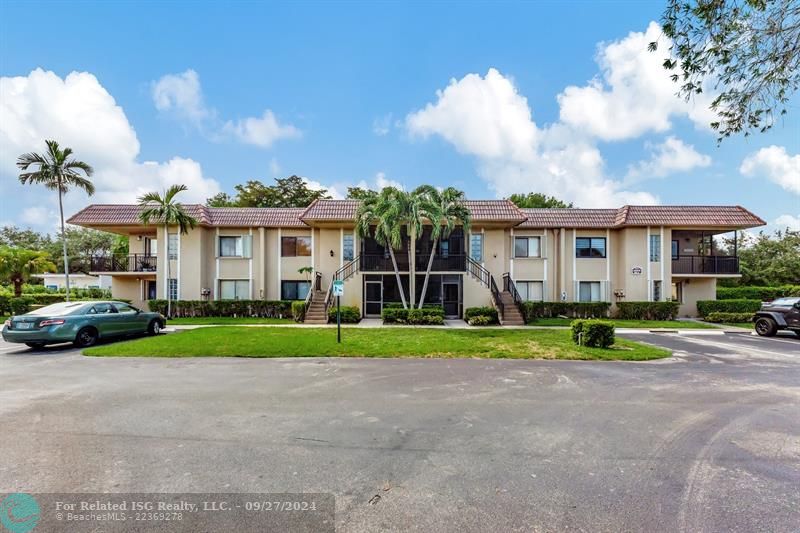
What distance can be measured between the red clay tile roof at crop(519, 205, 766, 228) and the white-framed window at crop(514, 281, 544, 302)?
3530 mm

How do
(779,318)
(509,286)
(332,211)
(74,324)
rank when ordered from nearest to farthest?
(74,324) < (779,318) < (332,211) < (509,286)

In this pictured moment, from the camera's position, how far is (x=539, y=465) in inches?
158

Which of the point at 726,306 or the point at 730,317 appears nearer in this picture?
the point at 730,317

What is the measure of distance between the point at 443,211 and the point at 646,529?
1603 cm

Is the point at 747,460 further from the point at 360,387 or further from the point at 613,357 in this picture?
the point at 613,357

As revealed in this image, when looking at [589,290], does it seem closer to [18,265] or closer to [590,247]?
[590,247]

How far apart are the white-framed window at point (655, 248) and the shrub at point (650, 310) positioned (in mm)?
2759

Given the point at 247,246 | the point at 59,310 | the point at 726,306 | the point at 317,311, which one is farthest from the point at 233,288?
the point at 726,306

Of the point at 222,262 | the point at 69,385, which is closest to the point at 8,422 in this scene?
the point at 69,385

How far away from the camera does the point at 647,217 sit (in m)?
21.8

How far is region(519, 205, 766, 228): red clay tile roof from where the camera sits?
2139 cm

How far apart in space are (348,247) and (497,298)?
9.07 metres

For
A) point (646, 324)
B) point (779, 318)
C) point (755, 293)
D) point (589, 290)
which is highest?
point (589, 290)

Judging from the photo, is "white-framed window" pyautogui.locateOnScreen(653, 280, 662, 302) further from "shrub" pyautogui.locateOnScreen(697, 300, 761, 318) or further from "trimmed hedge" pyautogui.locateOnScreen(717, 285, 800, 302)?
"trimmed hedge" pyautogui.locateOnScreen(717, 285, 800, 302)
